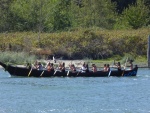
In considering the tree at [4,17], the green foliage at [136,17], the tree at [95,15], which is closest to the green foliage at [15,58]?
the tree at [4,17]

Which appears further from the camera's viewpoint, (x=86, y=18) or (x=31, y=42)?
(x=86, y=18)

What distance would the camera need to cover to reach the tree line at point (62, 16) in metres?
93.0

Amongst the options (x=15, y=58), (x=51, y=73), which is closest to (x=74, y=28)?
(x=15, y=58)

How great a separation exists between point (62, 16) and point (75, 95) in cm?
4852

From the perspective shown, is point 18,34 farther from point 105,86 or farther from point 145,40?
point 105,86

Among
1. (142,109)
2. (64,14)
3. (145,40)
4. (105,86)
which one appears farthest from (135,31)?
(142,109)

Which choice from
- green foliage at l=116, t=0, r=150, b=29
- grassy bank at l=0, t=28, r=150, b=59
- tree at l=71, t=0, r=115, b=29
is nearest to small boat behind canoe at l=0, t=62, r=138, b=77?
grassy bank at l=0, t=28, r=150, b=59

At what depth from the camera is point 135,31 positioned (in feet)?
303

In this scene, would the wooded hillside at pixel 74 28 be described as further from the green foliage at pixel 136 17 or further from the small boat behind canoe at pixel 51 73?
the small boat behind canoe at pixel 51 73

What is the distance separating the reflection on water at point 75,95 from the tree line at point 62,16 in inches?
1013

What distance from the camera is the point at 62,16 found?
98.9 m

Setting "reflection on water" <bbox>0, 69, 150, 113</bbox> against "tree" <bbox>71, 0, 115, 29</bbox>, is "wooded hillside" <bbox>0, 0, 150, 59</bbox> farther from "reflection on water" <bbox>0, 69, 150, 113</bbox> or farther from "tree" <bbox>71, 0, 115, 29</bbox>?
"reflection on water" <bbox>0, 69, 150, 113</bbox>

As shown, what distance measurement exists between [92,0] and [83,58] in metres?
12.3

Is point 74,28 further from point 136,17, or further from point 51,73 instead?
point 51,73
